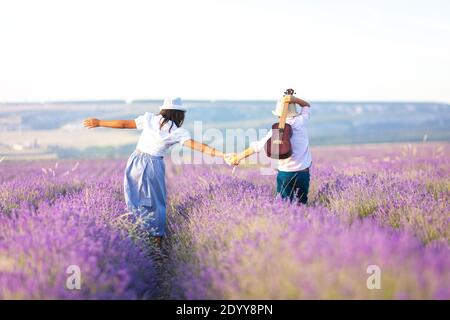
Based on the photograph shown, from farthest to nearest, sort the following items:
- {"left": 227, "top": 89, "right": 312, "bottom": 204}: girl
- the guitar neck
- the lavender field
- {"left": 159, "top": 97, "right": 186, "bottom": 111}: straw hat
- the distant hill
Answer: the distant hill, {"left": 227, "top": 89, "right": 312, "bottom": 204}: girl, the guitar neck, {"left": 159, "top": 97, "right": 186, "bottom": 111}: straw hat, the lavender field

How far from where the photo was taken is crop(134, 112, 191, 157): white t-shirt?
4738 millimetres

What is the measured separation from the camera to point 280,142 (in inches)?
194

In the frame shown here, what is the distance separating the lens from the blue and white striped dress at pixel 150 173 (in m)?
4.82

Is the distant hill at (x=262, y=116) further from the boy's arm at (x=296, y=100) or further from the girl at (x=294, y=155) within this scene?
the boy's arm at (x=296, y=100)

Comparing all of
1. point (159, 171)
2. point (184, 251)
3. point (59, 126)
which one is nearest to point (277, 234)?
point (184, 251)

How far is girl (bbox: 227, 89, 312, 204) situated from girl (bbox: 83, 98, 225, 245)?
424 mm

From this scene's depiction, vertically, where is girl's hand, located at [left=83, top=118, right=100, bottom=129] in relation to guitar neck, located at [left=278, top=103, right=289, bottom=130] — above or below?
below

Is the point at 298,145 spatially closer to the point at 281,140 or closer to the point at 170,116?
the point at 281,140

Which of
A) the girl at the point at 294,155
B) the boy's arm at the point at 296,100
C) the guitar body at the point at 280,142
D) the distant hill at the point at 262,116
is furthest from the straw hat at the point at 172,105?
the distant hill at the point at 262,116

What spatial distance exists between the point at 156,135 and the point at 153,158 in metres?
0.25

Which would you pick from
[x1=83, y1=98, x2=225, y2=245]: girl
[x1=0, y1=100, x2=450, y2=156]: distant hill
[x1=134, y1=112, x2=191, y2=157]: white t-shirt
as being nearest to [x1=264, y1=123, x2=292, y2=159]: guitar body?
[x1=83, y1=98, x2=225, y2=245]: girl

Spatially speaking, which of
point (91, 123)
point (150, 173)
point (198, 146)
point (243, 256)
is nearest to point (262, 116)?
point (91, 123)

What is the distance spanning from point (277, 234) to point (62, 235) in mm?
1256

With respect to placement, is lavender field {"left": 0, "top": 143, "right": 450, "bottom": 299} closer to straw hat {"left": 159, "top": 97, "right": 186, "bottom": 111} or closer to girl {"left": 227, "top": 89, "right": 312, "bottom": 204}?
girl {"left": 227, "top": 89, "right": 312, "bottom": 204}
